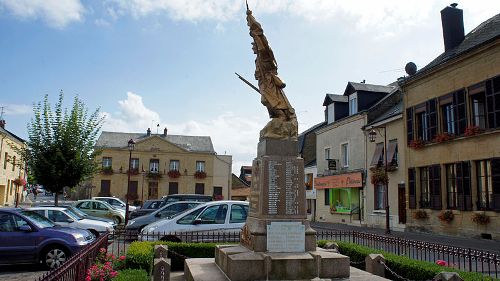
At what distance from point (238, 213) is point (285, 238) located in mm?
5487

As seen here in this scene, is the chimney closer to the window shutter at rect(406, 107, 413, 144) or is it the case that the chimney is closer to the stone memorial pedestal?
the window shutter at rect(406, 107, 413, 144)

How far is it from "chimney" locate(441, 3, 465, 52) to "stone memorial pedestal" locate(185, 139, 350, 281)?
18472mm

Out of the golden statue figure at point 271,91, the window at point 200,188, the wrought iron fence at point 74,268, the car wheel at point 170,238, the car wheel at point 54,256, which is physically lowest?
the car wheel at point 54,256

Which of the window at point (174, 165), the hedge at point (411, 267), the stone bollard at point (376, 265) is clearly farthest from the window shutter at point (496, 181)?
the window at point (174, 165)

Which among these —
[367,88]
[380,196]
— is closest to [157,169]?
[367,88]

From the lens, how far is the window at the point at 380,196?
2612cm

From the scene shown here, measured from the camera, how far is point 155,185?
53.3 meters

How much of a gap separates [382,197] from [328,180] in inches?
267

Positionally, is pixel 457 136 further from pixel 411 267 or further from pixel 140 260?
pixel 140 260

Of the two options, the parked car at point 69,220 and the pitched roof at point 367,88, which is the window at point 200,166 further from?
the parked car at point 69,220

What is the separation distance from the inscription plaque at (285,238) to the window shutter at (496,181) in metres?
12.4

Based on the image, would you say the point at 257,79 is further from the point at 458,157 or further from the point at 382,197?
the point at 382,197

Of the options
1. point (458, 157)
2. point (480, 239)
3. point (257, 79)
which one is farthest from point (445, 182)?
point (257, 79)

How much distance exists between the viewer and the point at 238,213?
13445 millimetres
